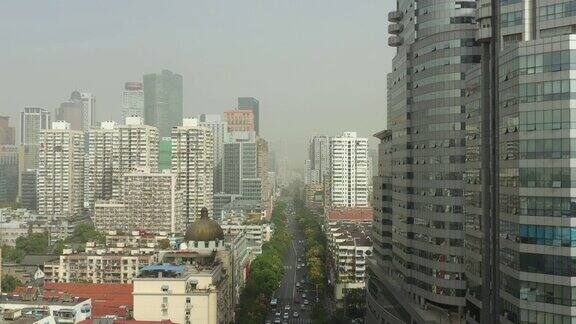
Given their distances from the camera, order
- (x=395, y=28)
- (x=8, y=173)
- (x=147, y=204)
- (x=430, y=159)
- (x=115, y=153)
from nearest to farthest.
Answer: (x=430, y=159), (x=395, y=28), (x=147, y=204), (x=115, y=153), (x=8, y=173)

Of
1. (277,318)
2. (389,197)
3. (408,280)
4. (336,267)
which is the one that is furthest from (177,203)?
(408,280)

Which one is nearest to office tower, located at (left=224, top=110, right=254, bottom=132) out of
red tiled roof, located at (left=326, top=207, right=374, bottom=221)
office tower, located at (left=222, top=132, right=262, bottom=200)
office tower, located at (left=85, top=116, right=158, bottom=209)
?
office tower, located at (left=222, top=132, right=262, bottom=200)

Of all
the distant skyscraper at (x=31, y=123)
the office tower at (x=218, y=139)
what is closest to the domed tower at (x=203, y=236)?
the office tower at (x=218, y=139)

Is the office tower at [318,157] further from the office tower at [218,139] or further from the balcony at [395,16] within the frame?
the balcony at [395,16]

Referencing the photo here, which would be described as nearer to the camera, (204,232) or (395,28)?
(395,28)

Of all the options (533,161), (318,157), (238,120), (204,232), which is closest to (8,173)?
(238,120)

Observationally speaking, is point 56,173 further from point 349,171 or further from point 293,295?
point 293,295
